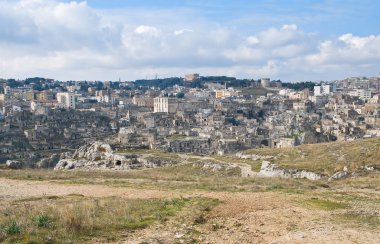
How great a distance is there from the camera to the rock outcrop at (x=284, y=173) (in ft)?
145

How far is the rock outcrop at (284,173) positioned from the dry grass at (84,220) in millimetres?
23935

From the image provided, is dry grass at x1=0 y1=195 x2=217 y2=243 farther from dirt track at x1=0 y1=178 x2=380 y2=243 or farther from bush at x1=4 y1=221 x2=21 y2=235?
dirt track at x1=0 y1=178 x2=380 y2=243

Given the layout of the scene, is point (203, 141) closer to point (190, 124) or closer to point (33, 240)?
point (190, 124)

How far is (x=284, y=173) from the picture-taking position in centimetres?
4684

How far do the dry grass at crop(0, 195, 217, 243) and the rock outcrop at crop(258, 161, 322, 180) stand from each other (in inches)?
942

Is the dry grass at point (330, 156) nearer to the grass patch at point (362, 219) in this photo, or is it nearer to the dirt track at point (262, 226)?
the dirt track at point (262, 226)

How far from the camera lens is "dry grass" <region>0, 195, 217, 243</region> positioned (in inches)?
555

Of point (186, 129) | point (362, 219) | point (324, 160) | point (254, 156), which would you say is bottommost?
point (186, 129)

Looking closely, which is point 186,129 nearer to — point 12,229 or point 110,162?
point 110,162

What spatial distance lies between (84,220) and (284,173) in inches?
1311

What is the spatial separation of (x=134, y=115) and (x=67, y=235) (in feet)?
584

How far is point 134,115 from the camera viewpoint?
191250 millimetres

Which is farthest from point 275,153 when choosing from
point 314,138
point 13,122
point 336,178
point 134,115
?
point 134,115

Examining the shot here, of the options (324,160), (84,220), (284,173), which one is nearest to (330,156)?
(324,160)
